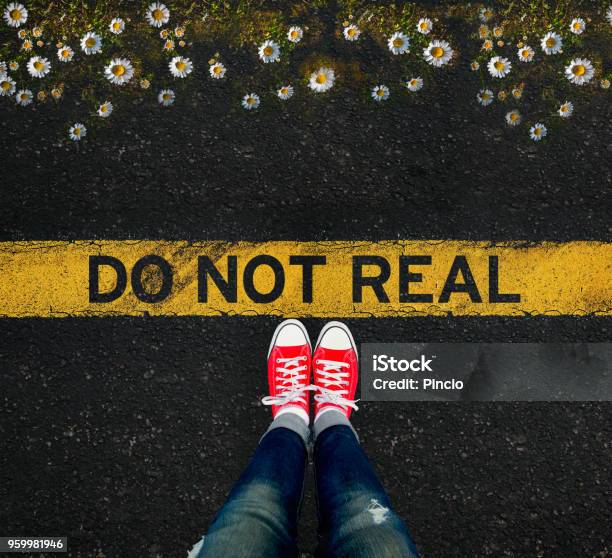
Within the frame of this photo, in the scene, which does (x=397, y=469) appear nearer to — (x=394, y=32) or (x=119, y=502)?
(x=119, y=502)

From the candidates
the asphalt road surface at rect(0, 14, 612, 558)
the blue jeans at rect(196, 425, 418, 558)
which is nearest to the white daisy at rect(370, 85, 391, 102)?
the asphalt road surface at rect(0, 14, 612, 558)

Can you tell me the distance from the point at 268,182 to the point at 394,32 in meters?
1.03

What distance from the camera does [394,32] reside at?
249 centimetres

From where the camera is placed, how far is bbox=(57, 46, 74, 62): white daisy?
2508 mm

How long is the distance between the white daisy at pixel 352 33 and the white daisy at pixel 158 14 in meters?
0.94

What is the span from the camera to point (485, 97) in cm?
246

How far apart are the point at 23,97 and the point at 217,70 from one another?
103 centimetres

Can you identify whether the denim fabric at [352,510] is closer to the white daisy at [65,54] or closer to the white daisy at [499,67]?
the white daisy at [499,67]

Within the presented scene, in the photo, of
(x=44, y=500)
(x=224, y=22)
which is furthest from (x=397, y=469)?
(x=224, y=22)

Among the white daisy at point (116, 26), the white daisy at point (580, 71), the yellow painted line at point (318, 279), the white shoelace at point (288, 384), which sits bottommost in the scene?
the white shoelace at point (288, 384)

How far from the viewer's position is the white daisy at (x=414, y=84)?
97.1 inches

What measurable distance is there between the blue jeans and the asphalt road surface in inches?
18.2

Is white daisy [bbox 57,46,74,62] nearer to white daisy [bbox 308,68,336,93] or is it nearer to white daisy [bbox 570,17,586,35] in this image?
white daisy [bbox 308,68,336,93]

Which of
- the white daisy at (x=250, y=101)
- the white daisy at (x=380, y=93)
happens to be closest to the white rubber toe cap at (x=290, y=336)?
the white daisy at (x=250, y=101)
